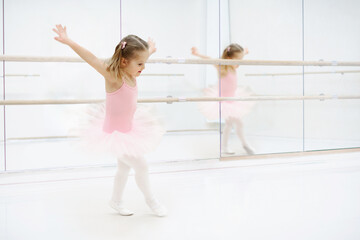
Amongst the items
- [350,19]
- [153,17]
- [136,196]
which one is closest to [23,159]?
[136,196]

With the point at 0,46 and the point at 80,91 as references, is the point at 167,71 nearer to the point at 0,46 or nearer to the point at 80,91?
the point at 80,91

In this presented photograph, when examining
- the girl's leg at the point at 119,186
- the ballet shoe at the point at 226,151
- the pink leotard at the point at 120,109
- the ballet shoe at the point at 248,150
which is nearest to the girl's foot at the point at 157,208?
the girl's leg at the point at 119,186

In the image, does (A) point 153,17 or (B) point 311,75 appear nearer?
(B) point 311,75

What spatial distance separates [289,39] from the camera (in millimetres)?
2975

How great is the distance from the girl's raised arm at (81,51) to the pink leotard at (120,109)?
0.10 meters

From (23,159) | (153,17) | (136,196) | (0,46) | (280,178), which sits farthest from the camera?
(153,17)

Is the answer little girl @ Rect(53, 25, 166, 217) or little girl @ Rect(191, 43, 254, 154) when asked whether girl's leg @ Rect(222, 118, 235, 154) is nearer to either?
little girl @ Rect(191, 43, 254, 154)

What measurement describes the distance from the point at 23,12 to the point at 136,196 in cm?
239

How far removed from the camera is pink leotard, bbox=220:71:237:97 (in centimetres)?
285

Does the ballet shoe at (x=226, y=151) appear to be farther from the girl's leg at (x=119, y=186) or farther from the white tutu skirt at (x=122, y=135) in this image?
the girl's leg at (x=119, y=186)

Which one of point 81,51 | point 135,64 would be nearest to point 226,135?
point 135,64

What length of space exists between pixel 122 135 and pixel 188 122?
6.25 feet

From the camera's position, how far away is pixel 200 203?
1.69 metres

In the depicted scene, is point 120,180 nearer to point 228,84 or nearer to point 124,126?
point 124,126
